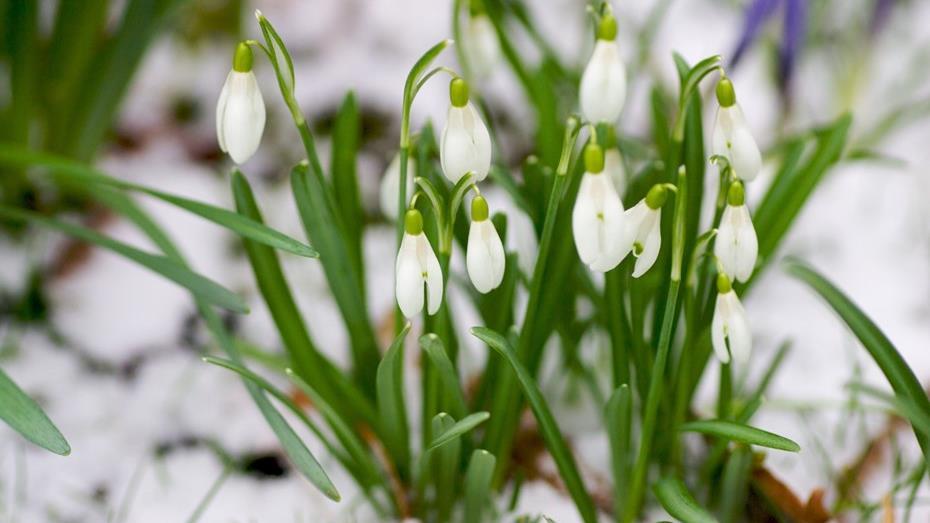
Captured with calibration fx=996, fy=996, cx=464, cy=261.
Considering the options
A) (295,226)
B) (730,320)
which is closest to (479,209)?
(730,320)

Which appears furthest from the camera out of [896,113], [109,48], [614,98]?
[896,113]

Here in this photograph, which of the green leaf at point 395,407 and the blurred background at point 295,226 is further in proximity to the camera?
the blurred background at point 295,226

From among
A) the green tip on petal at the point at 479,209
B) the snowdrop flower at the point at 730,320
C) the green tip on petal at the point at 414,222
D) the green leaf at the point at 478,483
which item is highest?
the green tip on petal at the point at 479,209

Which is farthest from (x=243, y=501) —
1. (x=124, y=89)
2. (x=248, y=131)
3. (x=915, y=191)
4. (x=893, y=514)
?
(x=915, y=191)

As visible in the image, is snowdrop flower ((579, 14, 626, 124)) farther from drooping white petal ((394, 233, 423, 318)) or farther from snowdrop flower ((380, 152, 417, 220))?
snowdrop flower ((380, 152, 417, 220))

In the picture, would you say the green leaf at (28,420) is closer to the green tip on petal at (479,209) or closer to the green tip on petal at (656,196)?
the green tip on petal at (479,209)

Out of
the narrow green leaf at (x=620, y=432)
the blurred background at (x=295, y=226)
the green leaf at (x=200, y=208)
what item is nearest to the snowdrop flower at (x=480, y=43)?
the blurred background at (x=295, y=226)

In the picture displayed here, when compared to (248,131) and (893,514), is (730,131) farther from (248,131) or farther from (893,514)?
(893,514)
